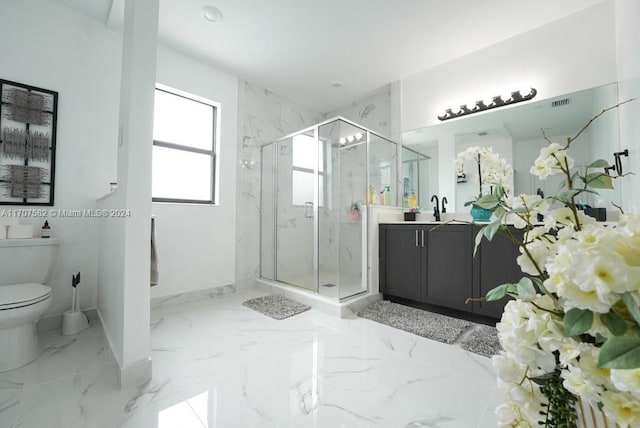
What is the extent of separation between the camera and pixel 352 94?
3.62 metres

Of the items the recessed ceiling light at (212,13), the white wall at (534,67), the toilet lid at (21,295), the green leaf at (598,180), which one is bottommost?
the toilet lid at (21,295)

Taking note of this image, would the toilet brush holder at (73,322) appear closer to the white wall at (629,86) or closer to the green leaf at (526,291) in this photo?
the green leaf at (526,291)

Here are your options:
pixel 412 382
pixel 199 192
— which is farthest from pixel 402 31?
pixel 412 382

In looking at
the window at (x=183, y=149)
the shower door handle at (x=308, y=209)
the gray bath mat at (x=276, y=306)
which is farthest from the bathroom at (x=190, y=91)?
the shower door handle at (x=308, y=209)

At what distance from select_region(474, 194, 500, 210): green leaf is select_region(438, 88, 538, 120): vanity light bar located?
2.64 m

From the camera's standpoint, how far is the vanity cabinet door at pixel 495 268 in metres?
2.07

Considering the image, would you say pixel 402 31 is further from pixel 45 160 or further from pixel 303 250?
pixel 45 160

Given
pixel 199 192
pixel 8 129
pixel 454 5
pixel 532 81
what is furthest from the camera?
pixel 199 192

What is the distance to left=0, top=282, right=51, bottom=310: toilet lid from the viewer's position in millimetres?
1415

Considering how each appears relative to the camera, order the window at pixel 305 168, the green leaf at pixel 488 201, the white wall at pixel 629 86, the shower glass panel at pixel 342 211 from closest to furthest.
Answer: the green leaf at pixel 488 201 → the white wall at pixel 629 86 → the shower glass panel at pixel 342 211 → the window at pixel 305 168

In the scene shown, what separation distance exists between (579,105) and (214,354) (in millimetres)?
3468

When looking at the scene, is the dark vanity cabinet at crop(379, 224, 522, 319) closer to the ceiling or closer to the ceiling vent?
the ceiling vent

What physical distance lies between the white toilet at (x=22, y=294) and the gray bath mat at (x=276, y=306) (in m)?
1.51

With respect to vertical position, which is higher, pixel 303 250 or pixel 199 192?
pixel 199 192
